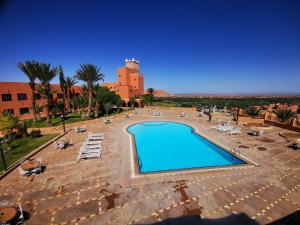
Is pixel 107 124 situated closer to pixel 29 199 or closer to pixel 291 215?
pixel 29 199

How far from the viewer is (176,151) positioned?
13.6m

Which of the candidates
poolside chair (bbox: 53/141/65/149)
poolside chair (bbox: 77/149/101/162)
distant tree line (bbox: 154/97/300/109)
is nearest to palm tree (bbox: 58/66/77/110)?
poolside chair (bbox: 53/141/65/149)

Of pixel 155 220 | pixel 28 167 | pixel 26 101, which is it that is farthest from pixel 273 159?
pixel 26 101

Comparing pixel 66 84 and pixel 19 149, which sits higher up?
pixel 66 84

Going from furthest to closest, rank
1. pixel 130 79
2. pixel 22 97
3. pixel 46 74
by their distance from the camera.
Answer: pixel 130 79
pixel 22 97
pixel 46 74

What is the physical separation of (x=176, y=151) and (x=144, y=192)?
22.5 feet

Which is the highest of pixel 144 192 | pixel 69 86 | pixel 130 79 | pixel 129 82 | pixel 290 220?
pixel 130 79

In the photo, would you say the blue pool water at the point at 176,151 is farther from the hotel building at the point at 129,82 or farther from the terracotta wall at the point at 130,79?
the terracotta wall at the point at 130,79

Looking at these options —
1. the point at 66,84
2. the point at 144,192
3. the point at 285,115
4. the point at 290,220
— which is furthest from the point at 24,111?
the point at 285,115

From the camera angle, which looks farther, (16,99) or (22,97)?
(22,97)

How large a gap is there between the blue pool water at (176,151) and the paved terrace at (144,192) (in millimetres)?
1587

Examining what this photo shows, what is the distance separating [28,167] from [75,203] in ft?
13.3

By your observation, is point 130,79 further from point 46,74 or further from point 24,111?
point 46,74

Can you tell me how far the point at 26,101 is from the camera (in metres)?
28.7
